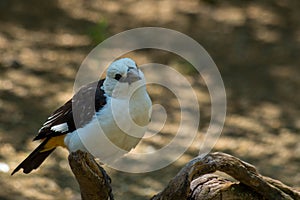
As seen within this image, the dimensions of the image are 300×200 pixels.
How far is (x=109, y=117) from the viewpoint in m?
3.95

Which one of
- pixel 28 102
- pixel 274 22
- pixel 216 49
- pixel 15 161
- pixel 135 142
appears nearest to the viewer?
pixel 135 142

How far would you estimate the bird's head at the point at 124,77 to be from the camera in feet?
13.0

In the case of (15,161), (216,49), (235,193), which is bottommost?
(15,161)

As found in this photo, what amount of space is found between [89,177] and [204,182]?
24.3 inches

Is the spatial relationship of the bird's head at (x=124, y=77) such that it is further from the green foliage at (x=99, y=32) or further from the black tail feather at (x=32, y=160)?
the green foliage at (x=99, y=32)

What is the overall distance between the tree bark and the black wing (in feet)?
1.27

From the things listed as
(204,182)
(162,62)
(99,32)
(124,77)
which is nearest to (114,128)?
(124,77)

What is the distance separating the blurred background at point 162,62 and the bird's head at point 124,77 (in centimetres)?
183

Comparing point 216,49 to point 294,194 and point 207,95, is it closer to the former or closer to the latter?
point 207,95

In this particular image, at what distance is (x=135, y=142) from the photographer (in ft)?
13.2

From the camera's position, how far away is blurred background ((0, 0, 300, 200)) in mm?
5969

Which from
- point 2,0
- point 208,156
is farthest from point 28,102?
point 208,156

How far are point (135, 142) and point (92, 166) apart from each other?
37 centimetres

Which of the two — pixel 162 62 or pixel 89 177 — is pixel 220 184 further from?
pixel 162 62
